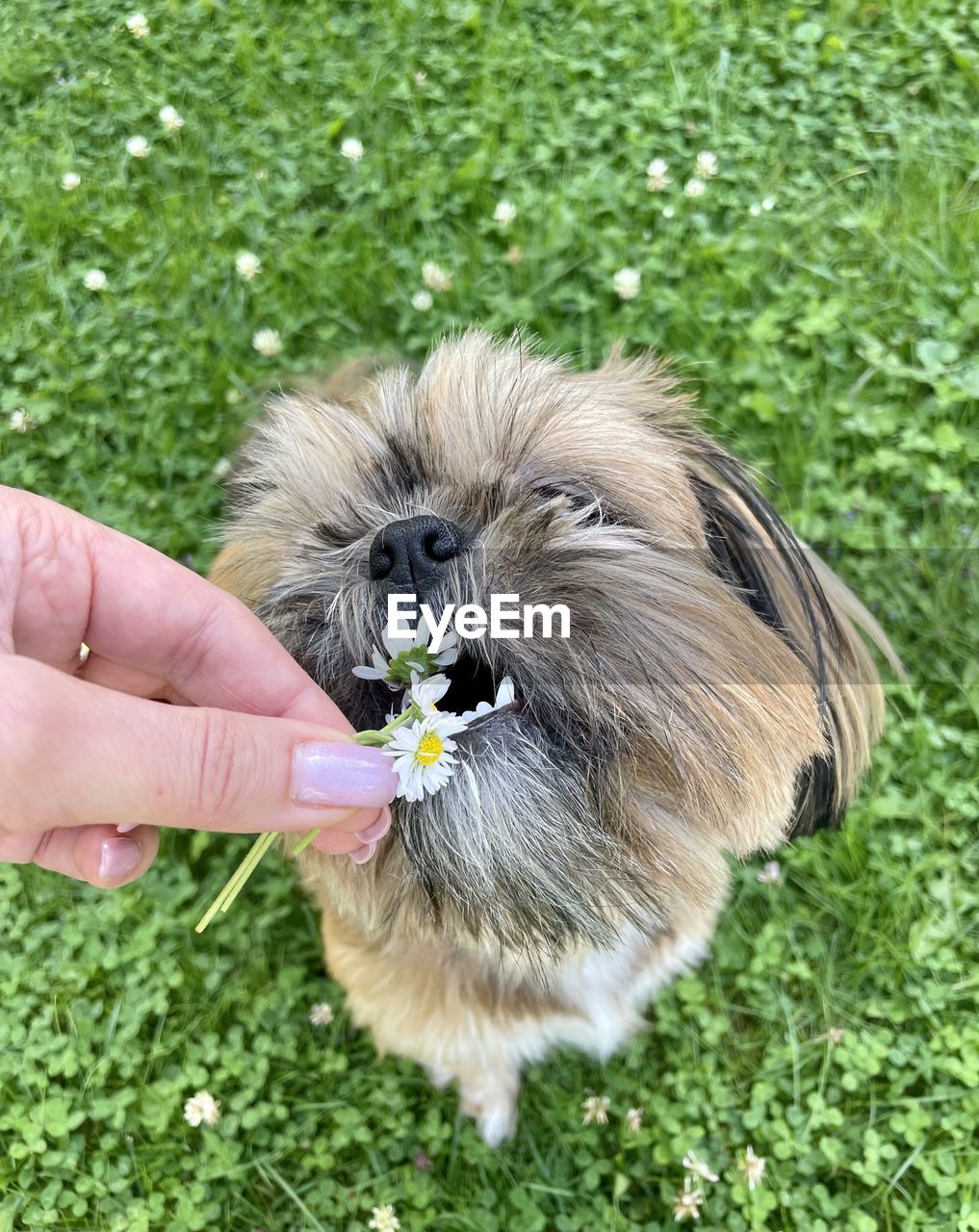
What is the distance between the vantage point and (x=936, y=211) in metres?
2.91

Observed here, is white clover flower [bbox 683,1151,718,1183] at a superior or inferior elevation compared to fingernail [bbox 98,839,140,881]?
inferior

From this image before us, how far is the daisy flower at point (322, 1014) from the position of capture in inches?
90.6

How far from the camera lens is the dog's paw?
2.11 m

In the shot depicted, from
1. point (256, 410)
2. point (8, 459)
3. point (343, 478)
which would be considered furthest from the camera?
point (8, 459)

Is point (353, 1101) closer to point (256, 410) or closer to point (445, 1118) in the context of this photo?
point (445, 1118)

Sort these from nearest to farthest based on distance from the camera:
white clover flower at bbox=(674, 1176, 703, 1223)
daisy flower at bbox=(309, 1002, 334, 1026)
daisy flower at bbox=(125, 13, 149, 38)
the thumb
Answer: the thumb, white clover flower at bbox=(674, 1176, 703, 1223), daisy flower at bbox=(309, 1002, 334, 1026), daisy flower at bbox=(125, 13, 149, 38)

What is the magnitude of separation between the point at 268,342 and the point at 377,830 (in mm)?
2121

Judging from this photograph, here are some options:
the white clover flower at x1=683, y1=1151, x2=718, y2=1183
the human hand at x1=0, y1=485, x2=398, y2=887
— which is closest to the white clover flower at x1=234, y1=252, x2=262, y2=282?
the human hand at x1=0, y1=485, x2=398, y2=887

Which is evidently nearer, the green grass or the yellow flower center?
the yellow flower center

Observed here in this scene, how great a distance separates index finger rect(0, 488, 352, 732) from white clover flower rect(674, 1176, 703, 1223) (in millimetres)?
1632

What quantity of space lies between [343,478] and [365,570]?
29cm

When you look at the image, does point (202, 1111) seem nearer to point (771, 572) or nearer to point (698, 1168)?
point (698, 1168)

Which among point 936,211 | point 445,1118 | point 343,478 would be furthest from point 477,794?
point 936,211

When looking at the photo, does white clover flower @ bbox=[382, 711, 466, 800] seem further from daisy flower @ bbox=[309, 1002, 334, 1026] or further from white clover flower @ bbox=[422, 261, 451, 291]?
white clover flower @ bbox=[422, 261, 451, 291]
